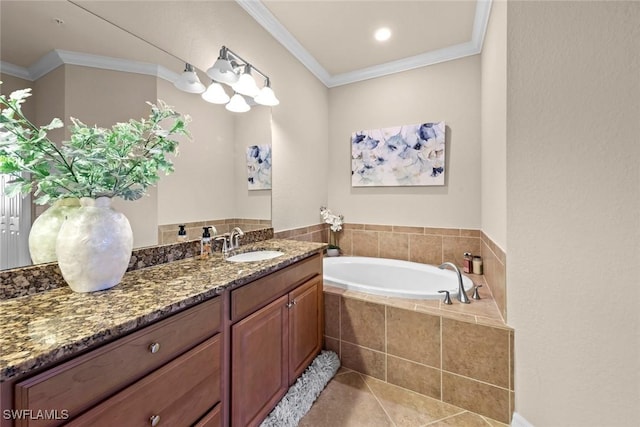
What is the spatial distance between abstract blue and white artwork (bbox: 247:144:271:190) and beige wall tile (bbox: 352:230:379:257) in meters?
1.27

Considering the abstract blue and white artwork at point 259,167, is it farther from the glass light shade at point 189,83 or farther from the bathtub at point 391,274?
the bathtub at point 391,274

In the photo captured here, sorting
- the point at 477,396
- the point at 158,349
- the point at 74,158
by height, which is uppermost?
the point at 74,158

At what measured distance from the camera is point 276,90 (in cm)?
222

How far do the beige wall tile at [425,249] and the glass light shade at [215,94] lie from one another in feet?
6.91

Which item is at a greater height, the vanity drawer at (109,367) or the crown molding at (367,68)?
the crown molding at (367,68)

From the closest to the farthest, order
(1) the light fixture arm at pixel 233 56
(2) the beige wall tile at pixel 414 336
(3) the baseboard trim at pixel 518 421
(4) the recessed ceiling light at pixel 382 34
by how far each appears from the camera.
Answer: (3) the baseboard trim at pixel 518 421, (2) the beige wall tile at pixel 414 336, (1) the light fixture arm at pixel 233 56, (4) the recessed ceiling light at pixel 382 34

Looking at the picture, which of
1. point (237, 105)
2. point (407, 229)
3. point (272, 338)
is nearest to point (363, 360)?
point (272, 338)

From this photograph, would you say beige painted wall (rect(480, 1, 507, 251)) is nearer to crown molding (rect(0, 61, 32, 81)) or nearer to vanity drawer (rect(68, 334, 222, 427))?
vanity drawer (rect(68, 334, 222, 427))

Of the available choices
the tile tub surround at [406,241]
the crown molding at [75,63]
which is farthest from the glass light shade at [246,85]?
the tile tub surround at [406,241]

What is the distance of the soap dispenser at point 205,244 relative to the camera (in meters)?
1.49

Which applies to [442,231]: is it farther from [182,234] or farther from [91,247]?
[91,247]

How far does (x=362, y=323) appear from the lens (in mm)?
1786

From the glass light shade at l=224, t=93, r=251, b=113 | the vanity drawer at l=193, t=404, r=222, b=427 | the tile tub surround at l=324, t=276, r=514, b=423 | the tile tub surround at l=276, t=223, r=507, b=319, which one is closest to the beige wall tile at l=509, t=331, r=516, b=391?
the tile tub surround at l=324, t=276, r=514, b=423

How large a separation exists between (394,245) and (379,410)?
1548mm
